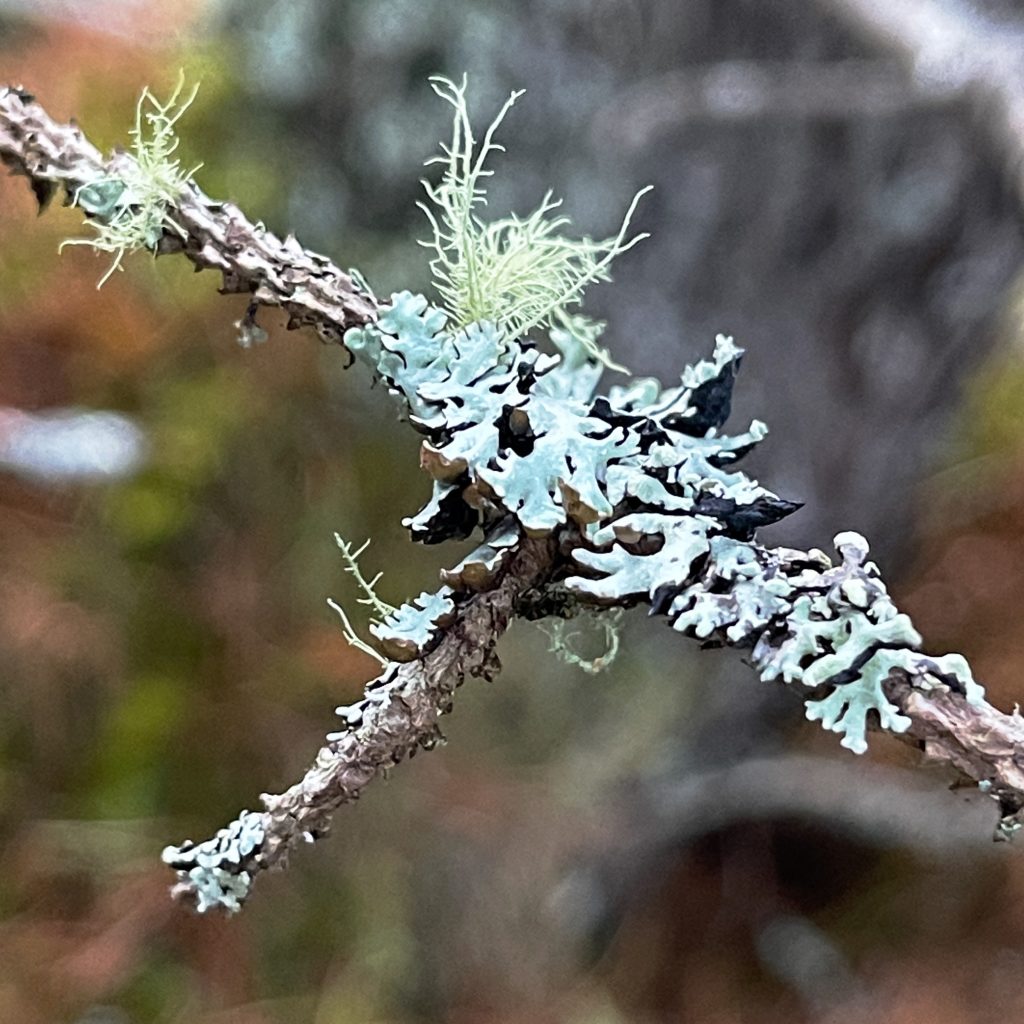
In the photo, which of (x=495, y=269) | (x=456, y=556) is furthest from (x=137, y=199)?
(x=456, y=556)

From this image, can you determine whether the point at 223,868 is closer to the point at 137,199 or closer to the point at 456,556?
the point at 137,199

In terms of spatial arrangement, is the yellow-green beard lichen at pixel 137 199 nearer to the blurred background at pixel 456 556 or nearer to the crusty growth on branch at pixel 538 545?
the crusty growth on branch at pixel 538 545

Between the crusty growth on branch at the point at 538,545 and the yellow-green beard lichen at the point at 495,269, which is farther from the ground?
the yellow-green beard lichen at the point at 495,269

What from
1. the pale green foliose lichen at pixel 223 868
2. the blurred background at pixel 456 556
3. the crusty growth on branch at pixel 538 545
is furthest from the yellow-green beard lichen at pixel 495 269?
the blurred background at pixel 456 556

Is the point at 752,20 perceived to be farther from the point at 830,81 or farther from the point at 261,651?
the point at 261,651

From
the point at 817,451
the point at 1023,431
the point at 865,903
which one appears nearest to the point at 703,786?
the point at 865,903

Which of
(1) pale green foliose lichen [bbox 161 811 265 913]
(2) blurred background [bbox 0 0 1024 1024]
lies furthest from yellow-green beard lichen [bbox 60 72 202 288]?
(2) blurred background [bbox 0 0 1024 1024]
